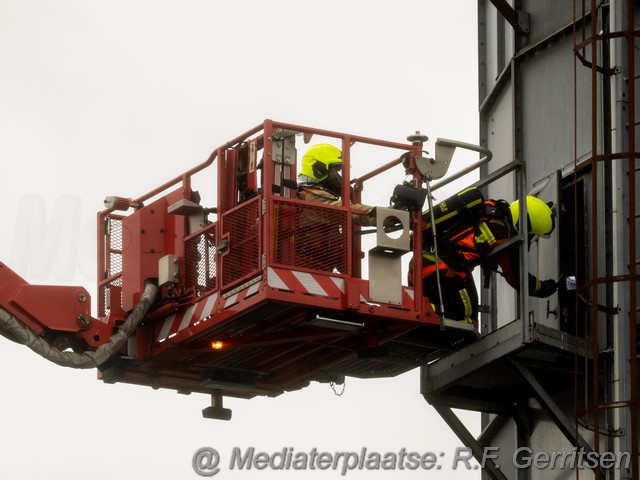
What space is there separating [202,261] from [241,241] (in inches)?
33.2

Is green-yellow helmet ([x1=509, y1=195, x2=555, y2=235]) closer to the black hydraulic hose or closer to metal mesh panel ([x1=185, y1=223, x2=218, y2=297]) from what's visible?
metal mesh panel ([x1=185, y1=223, x2=218, y2=297])

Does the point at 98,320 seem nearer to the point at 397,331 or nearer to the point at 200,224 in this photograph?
the point at 200,224

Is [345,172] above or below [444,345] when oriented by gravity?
above

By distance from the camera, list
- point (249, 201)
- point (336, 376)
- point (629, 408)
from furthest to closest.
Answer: point (336, 376) < point (249, 201) < point (629, 408)

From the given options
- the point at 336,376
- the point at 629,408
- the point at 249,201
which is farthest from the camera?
the point at 336,376

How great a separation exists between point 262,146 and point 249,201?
71cm

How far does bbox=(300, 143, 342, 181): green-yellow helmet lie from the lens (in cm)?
1977

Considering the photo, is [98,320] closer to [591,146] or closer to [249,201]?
[249,201]

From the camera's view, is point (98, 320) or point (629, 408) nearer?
point (629, 408)

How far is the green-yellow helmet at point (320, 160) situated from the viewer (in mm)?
19766

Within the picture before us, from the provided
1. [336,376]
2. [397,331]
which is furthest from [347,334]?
[336,376]

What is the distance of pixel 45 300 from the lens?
19469 mm

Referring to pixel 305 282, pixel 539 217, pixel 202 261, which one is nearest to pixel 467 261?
pixel 539 217

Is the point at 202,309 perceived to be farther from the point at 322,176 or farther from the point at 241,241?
the point at 322,176
